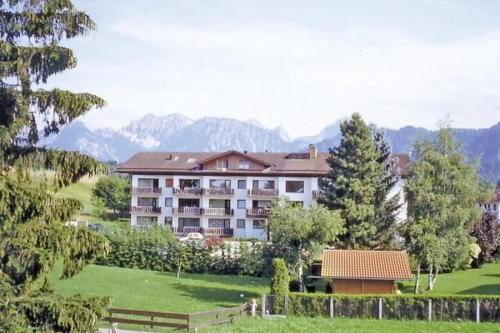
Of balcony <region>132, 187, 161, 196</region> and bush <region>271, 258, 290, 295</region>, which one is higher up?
balcony <region>132, 187, 161, 196</region>

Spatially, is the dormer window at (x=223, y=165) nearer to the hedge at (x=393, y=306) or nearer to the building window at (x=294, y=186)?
the building window at (x=294, y=186)

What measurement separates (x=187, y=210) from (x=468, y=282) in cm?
3403

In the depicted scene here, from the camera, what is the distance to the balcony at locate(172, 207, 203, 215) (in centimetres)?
7219

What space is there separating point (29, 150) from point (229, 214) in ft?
190

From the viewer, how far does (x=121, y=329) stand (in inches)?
1032

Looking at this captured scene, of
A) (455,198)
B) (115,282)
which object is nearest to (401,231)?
(455,198)

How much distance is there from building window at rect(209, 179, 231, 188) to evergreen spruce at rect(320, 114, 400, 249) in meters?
20.5

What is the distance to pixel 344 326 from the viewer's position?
92.7 ft

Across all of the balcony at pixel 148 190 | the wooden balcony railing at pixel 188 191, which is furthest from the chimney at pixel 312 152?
the balcony at pixel 148 190

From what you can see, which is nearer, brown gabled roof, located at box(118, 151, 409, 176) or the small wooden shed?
the small wooden shed

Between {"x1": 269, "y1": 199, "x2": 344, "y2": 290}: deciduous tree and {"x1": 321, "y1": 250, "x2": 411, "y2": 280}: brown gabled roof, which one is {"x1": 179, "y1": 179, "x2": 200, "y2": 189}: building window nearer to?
{"x1": 269, "y1": 199, "x2": 344, "y2": 290}: deciduous tree

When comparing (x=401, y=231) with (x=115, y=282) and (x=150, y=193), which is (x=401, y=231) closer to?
(x=115, y=282)

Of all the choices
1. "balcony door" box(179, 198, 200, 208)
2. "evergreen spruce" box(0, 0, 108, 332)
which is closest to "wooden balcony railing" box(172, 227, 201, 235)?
"balcony door" box(179, 198, 200, 208)

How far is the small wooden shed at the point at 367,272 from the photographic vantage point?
1414 inches
